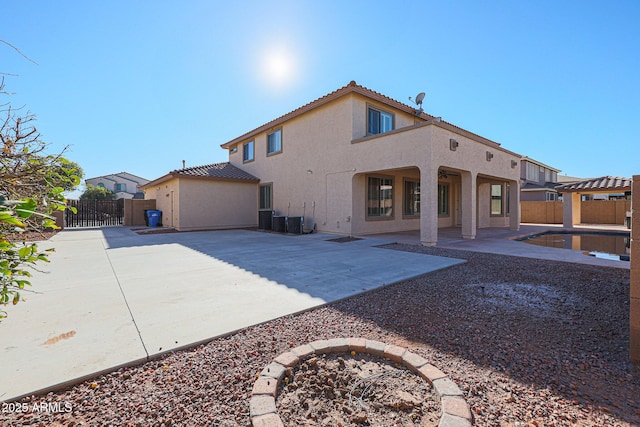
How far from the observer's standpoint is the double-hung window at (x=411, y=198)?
13.6 metres

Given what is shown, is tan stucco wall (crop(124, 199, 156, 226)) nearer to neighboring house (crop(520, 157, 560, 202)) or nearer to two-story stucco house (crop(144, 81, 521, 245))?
two-story stucco house (crop(144, 81, 521, 245))

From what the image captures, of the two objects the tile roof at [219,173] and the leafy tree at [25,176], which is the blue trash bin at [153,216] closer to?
the tile roof at [219,173]

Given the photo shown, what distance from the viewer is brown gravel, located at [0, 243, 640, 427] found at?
6.08 feet

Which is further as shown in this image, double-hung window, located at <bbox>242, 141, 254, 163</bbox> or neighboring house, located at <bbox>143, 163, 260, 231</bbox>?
double-hung window, located at <bbox>242, 141, 254, 163</bbox>

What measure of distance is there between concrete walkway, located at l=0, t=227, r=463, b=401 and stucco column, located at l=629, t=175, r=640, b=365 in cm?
283

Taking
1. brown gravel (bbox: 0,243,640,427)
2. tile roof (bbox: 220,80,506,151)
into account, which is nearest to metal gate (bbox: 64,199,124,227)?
tile roof (bbox: 220,80,506,151)

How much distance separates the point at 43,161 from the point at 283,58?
9.46 m

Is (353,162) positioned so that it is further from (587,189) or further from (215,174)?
(587,189)

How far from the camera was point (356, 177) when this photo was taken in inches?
449

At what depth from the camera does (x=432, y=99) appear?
1301 cm

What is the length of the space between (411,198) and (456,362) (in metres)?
12.1

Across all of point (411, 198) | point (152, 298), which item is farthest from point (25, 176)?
point (411, 198)

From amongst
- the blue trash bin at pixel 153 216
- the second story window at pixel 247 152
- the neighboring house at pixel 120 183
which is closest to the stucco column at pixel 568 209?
the second story window at pixel 247 152

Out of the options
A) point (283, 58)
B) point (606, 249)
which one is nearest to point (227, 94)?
point (283, 58)
